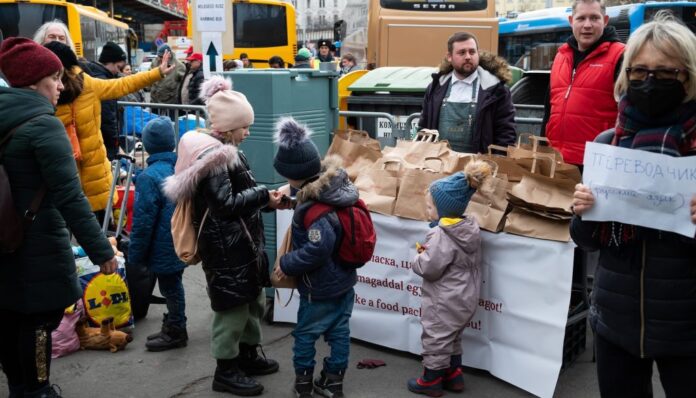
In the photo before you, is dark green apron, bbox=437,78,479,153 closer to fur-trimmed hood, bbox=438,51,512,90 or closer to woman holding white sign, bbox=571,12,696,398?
fur-trimmed hood, bbox=438,51,512,90

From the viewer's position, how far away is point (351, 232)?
4.02 m

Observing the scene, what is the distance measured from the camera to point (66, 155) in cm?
360

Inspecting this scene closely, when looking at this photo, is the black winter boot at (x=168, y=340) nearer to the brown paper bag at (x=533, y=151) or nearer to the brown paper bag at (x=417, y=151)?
the brown paper bag at (x=417, y=151)

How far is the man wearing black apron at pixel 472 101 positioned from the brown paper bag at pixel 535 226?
1281 millimetres

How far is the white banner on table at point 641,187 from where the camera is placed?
2.38 metres

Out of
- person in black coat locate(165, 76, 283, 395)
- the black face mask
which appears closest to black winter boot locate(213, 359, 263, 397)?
person in black coat locate(165, 76, 283, 395)

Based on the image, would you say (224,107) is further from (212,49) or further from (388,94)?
(388,94)

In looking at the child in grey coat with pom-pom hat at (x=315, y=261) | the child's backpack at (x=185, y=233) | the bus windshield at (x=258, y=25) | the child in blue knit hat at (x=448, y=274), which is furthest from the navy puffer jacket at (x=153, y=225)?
the bus windshield at (x=258, y=25)

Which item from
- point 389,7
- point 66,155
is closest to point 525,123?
point 66,155

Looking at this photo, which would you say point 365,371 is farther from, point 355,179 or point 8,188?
point 8,188

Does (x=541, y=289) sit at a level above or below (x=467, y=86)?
below

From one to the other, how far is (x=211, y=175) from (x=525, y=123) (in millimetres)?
3498

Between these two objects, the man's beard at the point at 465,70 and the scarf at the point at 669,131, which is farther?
the man's beard at the point at 465,70

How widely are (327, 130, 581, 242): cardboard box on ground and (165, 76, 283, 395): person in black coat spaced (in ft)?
3.04
